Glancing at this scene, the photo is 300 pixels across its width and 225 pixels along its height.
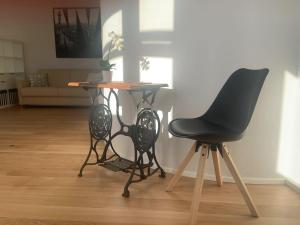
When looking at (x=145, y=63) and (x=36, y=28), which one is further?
(x=36, y=28)

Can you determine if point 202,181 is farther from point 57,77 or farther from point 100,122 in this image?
point 57,77

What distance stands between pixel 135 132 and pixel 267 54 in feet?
3.71

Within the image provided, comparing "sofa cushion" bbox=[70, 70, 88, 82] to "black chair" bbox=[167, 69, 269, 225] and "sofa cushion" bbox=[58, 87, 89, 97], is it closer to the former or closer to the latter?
"sofa cushion" bbox=[58, 87, 89, 97]

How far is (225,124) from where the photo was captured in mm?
1900

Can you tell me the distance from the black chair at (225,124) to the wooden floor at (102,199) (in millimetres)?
134

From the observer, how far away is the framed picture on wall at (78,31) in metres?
6.57

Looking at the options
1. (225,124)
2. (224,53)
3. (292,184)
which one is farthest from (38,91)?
(292,184)

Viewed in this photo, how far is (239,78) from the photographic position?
1.91m

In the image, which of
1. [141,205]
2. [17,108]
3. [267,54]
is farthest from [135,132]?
[17,108]

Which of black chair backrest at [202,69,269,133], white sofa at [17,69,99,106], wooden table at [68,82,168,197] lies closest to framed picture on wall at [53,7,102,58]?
white sofa at [17,69,99,106]

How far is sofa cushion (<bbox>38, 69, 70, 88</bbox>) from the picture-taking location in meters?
6.57

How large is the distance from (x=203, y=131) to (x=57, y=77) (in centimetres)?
559

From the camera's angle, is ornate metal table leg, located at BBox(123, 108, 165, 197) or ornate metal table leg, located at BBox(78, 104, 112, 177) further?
A: ornate metal table leg, located at BBox(78, 104, 112, 177)

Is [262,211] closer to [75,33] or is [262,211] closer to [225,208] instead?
[225,208]
